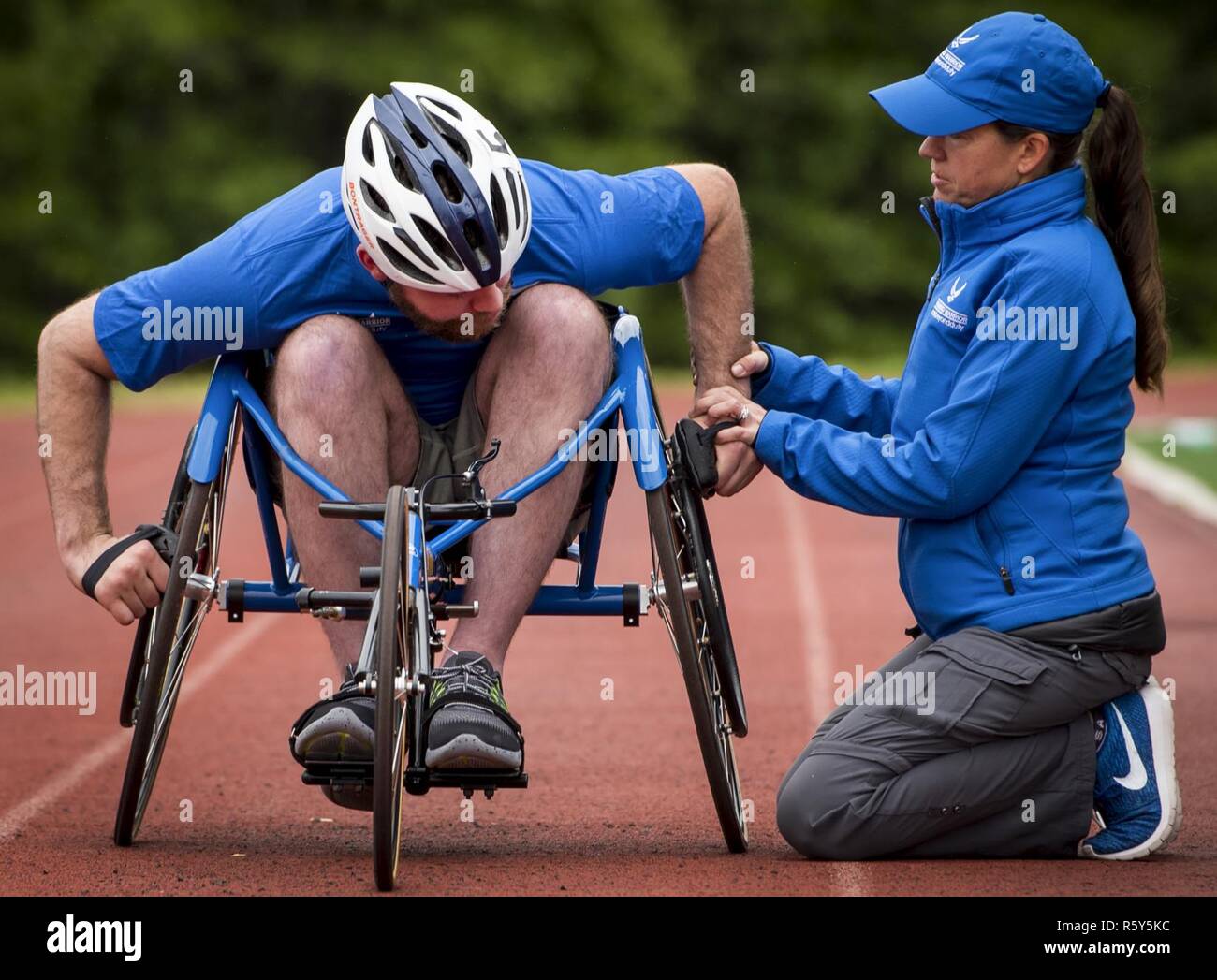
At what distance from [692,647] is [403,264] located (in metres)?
1.02

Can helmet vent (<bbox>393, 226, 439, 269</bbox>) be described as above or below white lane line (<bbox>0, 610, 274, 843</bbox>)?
above

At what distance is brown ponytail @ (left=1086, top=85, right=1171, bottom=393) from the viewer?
14.0ft

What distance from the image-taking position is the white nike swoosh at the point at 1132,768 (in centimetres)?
424

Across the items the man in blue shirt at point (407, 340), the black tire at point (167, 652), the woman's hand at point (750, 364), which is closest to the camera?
the man in blue shirt at point (407, 340)

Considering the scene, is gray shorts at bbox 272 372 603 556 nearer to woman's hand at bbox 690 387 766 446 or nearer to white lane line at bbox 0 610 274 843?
woman's hand at bbox 690 387 766 446

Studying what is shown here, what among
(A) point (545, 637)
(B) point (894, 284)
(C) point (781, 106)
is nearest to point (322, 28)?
(C) point (781, 106)

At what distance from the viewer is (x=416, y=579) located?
3836 mm

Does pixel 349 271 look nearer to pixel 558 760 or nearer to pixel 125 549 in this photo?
→ pixel 125 549

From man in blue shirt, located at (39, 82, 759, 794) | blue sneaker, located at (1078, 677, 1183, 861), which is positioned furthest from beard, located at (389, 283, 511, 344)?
blue sneaker, located at (1078, 677, 1183, 861)

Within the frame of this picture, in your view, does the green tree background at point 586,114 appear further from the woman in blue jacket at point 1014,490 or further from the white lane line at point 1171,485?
the woman in blue jacket at point 1014,490

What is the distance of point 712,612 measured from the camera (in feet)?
14.1

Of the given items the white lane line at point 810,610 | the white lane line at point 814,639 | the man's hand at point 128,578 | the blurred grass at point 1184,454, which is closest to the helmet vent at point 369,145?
the man's hand at point 128,578

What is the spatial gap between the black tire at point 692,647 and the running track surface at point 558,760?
0.49 ft

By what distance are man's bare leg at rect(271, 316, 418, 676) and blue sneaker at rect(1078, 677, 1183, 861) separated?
5.55ft
